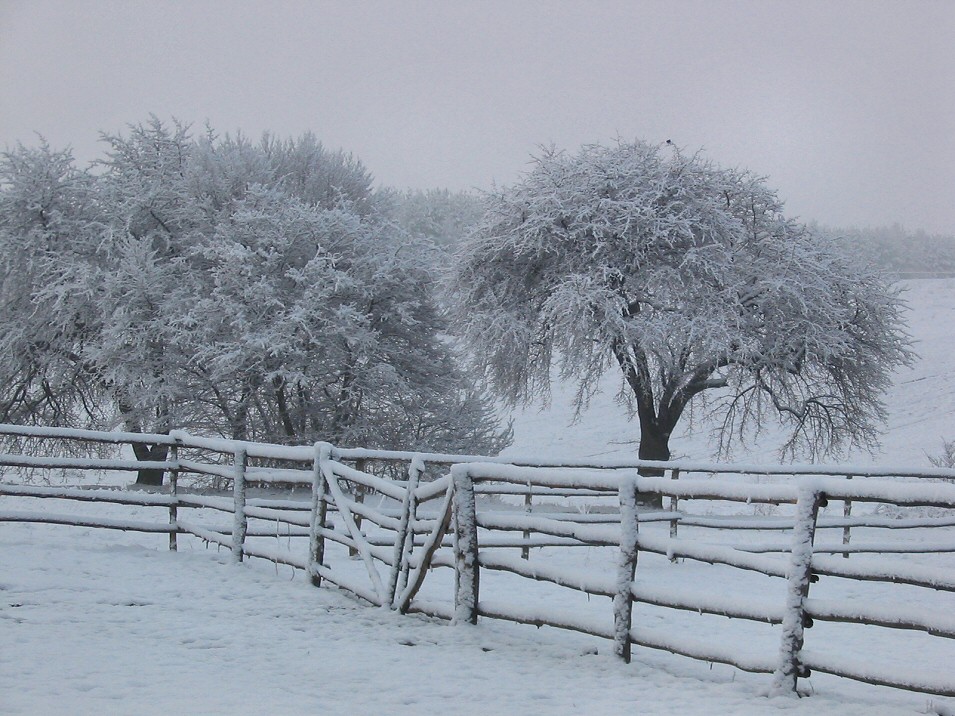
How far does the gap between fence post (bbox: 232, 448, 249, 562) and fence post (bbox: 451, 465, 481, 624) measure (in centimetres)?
368

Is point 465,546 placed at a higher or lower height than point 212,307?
lower

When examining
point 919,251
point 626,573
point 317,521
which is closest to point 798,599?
point 626,573

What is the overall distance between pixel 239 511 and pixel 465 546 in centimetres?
392

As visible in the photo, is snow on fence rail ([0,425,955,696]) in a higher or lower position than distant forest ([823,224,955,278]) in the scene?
lower

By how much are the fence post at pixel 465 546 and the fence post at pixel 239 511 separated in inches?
145

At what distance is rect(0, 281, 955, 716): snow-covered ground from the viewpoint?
16.0 feet

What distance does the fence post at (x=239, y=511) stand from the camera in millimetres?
9625

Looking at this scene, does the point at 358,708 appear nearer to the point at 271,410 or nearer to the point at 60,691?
the point at 60,691

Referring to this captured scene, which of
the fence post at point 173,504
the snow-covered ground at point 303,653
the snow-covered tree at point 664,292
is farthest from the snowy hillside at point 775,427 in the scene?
the snow-covered ground at point 303,653

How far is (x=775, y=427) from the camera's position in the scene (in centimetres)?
3775

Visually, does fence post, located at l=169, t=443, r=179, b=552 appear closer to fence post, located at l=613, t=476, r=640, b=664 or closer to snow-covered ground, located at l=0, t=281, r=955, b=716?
snow-covered ground, located at l=0, t=281, r=955, b=716

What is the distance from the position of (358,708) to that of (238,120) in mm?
21752

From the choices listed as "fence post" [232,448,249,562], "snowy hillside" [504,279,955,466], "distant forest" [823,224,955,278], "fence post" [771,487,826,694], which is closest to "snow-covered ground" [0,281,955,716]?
"fence post" [771,487,826,694]

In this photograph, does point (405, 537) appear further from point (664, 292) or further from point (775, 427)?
point (775, 427)
